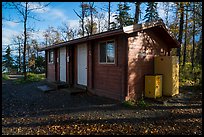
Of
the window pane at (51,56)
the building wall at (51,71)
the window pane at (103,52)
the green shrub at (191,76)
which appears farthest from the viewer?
the window pane at (51,56)

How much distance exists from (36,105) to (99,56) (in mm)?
3787

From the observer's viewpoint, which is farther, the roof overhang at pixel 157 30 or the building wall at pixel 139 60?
the building wall at pixel 139 60

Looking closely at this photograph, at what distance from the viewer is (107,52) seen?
9.29 meters

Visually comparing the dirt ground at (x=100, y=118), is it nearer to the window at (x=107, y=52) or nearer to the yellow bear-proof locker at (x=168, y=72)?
the yellow bear-proof locker at (x=168, y=72)

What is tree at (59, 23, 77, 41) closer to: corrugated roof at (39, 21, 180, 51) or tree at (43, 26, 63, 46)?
tree at (43, 26, 63, 46)

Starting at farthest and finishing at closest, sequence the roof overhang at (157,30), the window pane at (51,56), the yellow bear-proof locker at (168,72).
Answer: the window pane at (51,56), the yellow bear-proof locker at (168,72), the roof overhang at (157,30)

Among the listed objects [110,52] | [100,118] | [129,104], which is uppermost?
[110,52]

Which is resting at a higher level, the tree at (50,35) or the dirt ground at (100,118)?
the tree at (50,35)

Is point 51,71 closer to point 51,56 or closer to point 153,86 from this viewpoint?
point 51,56

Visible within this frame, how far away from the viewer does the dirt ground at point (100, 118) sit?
5070mm

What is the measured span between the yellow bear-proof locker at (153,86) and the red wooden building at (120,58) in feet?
0.80

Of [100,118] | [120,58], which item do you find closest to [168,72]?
[120,58]

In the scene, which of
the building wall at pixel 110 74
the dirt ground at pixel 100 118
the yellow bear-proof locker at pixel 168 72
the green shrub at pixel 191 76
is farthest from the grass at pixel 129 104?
the green shrub at pixel 191 76

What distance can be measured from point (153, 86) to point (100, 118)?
3640mm
